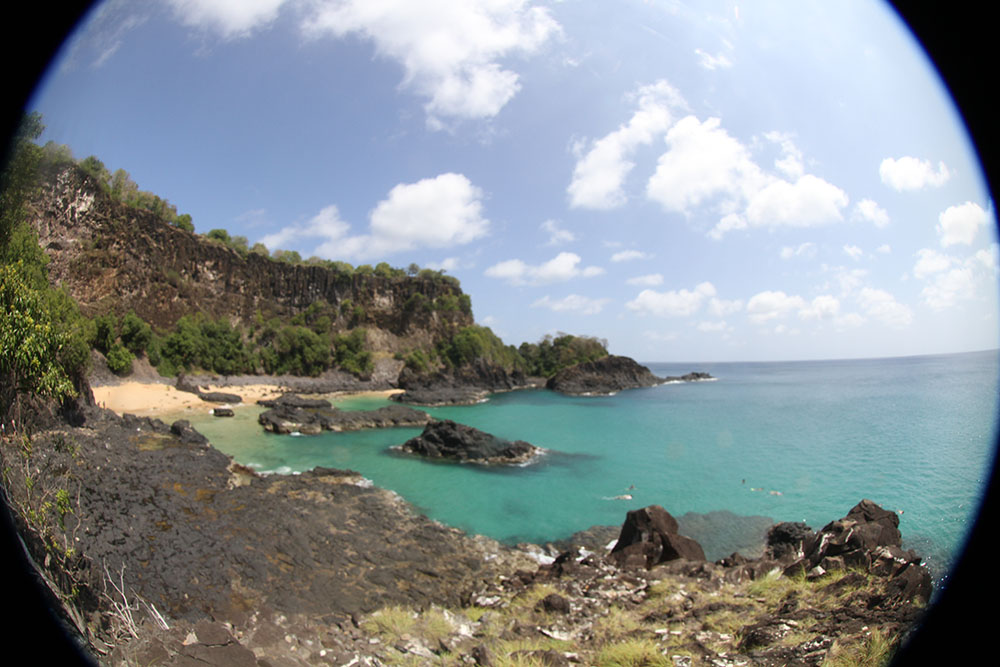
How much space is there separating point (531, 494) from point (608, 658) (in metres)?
13.4

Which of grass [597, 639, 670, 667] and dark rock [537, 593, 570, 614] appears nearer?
grass [597, 639, 670, 667]

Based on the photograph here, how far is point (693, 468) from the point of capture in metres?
23.9

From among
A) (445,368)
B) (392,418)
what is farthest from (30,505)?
(445,368)

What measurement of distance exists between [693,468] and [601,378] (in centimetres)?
5734

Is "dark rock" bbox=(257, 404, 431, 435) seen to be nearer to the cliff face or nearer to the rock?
the cliff face

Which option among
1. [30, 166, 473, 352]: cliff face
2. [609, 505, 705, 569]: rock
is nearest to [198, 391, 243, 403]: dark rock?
[30, 166, 473, 352]: cliff face

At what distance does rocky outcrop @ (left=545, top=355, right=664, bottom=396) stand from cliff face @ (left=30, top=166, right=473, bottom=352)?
73.7 feet

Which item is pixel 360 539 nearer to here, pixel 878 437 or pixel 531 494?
pixel 531 494

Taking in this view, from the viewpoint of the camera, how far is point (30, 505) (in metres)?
4.86

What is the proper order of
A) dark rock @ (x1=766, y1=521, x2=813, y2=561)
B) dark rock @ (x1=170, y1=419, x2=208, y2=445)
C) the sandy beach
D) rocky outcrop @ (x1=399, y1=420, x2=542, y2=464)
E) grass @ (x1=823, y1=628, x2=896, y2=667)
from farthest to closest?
the sandy beach
rocky outcrop @ (x1=399, y1=420, x2=542, y2=464)
dark rock @ (x1=170, y1=419, x2=208, y2=445)
dark rock @ (x1=766, y1=521, x2=813, y2=561)
grass @ (x1=823, y1=628, x2=896, y2=667)

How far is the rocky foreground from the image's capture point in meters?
4.83

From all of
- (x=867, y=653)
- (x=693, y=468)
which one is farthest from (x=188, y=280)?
(x=867, y=653)

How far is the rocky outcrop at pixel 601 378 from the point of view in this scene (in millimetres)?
75750

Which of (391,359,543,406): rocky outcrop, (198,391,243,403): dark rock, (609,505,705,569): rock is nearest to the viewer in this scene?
(609,505,705,569): rock
